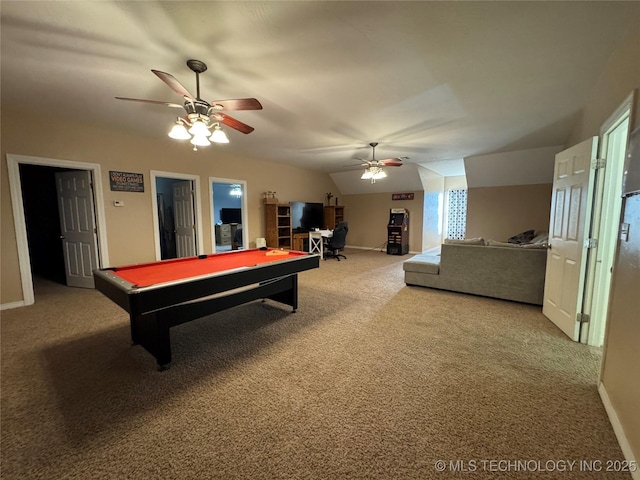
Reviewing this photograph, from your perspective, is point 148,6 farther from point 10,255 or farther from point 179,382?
point 10,255

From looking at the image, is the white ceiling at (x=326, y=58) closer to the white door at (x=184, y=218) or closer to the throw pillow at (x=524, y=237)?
the white door at (x=184, y=218)

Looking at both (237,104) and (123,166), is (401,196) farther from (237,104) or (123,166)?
(123,166)

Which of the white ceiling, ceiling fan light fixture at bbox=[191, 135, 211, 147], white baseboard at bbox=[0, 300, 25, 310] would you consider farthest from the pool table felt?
white baseboard at bbox=[0, 300, 25, 310]

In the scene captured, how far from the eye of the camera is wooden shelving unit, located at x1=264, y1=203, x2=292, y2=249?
20.9 feet

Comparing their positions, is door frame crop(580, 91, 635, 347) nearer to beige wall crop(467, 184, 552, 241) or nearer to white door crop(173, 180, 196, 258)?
beige wall crop(467, 184, 552, 241)

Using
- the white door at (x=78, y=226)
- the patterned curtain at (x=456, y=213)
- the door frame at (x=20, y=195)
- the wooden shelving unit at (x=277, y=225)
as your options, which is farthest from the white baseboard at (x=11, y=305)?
the patterned curtain at (x=456, y=213)

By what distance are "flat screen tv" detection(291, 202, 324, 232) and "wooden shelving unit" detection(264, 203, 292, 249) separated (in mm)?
206

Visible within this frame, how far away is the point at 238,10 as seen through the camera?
168 centimetres

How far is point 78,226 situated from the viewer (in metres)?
4.14

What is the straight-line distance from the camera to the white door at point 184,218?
16.9ft

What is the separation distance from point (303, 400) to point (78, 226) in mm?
4656

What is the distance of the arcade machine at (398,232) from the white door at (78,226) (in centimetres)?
664

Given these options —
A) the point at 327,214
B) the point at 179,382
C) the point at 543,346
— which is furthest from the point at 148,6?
the point at 327,214

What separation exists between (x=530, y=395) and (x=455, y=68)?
2.68 meters
